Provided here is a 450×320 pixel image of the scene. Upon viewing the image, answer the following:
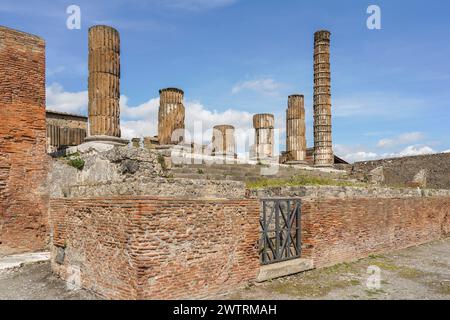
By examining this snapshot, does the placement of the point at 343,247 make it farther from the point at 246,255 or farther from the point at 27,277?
the point at 27,277

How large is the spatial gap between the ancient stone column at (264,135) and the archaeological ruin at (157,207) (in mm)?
1959

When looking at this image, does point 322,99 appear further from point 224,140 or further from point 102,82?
point 102,82

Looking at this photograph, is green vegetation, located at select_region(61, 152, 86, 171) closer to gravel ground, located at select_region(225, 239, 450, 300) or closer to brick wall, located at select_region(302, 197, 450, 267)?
gravel ground, located at select_region(225, 239, 450, 300)

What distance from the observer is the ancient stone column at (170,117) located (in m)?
9.48

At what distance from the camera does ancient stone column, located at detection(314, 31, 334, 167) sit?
16.3 meters

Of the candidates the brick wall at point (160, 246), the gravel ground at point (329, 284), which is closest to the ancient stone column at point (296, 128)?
the gravel ground at point (329, 284)

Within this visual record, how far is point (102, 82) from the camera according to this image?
808 cm

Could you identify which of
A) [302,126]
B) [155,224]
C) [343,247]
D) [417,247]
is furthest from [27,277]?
[302,126]

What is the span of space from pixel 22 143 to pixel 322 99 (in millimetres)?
11942

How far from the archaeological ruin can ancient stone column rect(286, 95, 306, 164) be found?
1.97 metres

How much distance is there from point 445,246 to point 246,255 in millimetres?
7422

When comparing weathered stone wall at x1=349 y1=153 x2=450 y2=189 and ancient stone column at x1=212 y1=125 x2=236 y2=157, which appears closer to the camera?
ancient stone column at x1=212 y1=125 x2=236 y2=157

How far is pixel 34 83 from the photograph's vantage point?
8680 mm

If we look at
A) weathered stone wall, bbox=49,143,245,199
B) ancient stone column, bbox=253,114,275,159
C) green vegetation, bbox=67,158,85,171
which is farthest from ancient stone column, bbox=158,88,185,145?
ancient stone column, bbox=253,114,275,159
